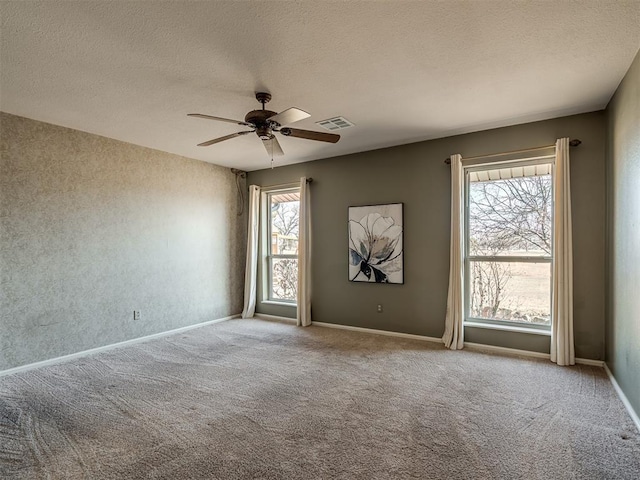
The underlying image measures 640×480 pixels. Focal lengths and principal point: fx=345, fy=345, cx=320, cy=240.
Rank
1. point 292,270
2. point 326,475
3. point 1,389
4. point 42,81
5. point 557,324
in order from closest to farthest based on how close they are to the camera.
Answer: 1. point 326,475
2. point 42,81
3. point 1,389
4. point 557,324
5. point 292,270

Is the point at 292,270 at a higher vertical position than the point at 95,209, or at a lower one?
lower

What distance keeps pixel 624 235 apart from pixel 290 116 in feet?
9.66

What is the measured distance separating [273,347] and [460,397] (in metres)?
2.28

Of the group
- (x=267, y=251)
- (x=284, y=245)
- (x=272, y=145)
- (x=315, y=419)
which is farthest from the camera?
(x=267, y=251)

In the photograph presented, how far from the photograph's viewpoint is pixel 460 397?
2.89 m

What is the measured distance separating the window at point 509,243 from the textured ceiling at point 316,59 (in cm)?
70

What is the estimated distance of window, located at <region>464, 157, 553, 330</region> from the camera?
396cm

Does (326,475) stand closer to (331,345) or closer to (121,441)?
(121,441)

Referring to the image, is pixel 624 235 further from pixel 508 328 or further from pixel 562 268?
pixel 508 328

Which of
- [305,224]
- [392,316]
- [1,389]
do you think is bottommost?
[1,389]

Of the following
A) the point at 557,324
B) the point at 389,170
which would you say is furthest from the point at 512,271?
the point at 389,170

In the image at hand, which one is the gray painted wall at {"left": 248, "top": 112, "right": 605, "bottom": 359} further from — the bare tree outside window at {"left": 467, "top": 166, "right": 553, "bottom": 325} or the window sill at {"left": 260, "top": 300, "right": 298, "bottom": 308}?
the bare tree outside window at {"left": 467, "top": 166, "right": 553, "bottom": 325}

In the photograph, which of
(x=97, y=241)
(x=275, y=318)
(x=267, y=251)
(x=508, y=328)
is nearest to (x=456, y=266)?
(x=508, y=328)

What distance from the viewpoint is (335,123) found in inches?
154
